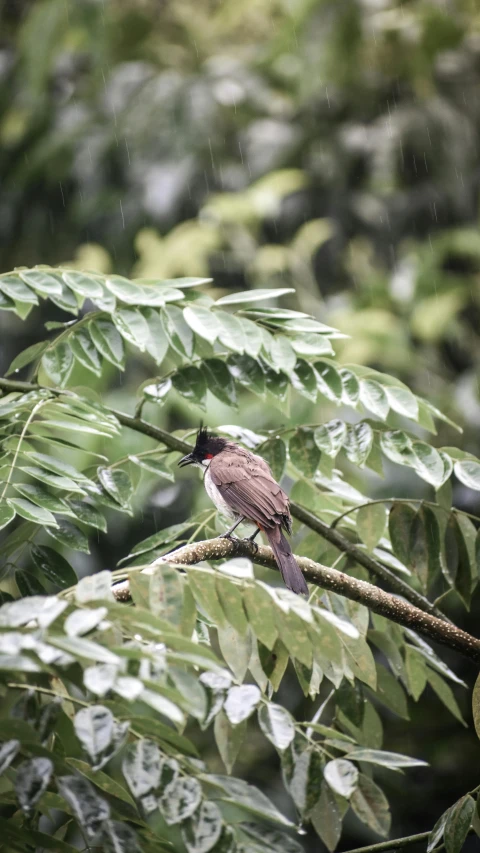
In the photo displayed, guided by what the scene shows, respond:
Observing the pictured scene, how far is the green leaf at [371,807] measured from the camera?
160 centimetres

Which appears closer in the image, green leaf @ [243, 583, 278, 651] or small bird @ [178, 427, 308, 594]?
green leaf @ [243, 583, 278, 651]

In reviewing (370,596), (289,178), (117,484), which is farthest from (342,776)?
(289,178)

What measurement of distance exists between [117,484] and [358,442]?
68 centimetres

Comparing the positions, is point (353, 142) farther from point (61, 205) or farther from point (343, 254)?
point (61, 205)

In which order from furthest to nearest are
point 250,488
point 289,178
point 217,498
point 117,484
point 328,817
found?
point 289,178, point 217,498, point 250,488, point 117,484, point 328,817

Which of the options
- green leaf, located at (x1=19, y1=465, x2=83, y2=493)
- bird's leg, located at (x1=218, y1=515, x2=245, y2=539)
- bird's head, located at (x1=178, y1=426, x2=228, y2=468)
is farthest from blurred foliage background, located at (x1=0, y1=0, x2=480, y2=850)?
green leaf, located at (x1=19, y1=465, x2=83, y2=493)

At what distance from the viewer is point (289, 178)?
5.68 metres

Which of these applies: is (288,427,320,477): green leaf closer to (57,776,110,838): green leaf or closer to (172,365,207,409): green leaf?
(172,365,207,409): green leaf

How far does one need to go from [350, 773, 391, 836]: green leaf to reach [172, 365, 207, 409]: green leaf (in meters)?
1.34

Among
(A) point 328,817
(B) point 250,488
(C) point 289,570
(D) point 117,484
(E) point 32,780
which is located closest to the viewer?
(E) point 32,780

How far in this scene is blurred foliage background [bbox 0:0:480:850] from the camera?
5.01m

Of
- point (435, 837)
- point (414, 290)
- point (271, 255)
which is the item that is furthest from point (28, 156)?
point (435, 837)

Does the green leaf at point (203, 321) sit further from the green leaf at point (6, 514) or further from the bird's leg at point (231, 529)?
the green leaf at point (6, 514)

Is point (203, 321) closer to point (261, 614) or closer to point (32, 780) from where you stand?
point (261, 614)
